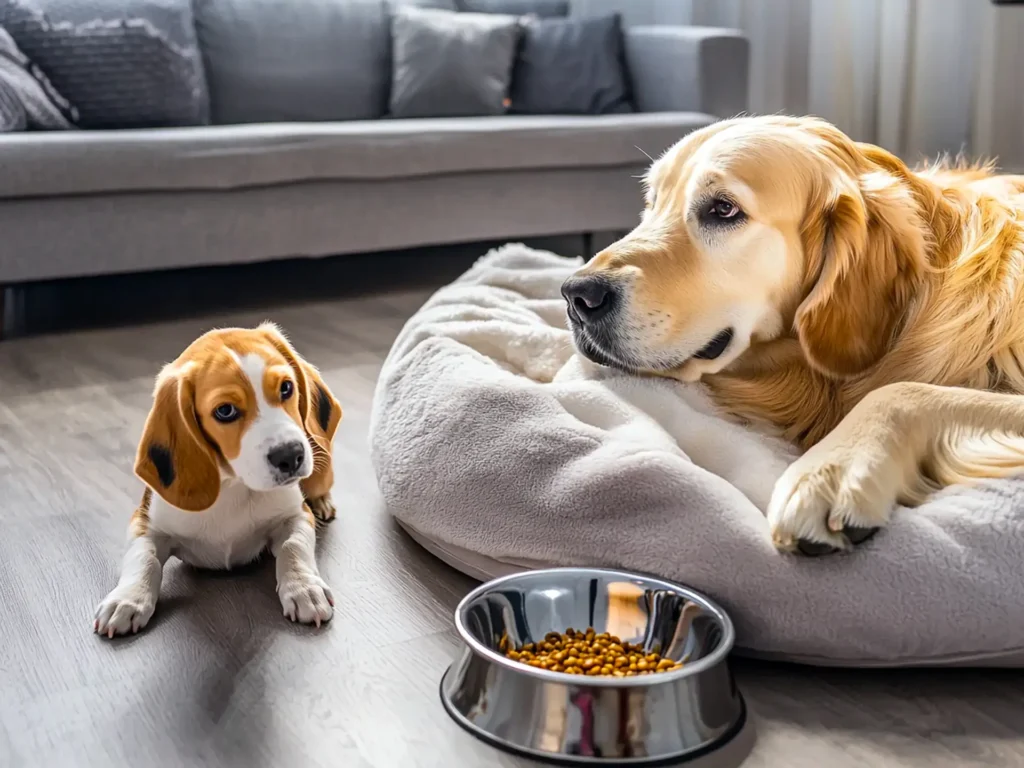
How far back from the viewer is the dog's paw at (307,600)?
145 centimetres

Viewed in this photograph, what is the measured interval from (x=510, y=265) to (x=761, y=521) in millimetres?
1274

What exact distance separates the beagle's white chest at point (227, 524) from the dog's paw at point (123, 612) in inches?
4.9

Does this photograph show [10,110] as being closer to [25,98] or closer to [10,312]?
[25,98]

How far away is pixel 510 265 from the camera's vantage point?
99.1 inches

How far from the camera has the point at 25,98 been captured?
3320 mm

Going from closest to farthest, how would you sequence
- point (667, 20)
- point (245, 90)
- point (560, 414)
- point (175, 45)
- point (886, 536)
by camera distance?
point (886, 536) < point (560, 414) < point (175, 45) < point (245, 90) < point (667, 20)

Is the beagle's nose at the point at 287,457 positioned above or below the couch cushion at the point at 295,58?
below

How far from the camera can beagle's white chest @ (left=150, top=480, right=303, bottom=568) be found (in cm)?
155

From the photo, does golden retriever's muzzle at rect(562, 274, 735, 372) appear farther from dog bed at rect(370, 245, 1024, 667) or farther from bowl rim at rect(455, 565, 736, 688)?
bowl rim at rect(455, 565, 736, 688)

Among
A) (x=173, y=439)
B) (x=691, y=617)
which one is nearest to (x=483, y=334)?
(x=173, y=439)

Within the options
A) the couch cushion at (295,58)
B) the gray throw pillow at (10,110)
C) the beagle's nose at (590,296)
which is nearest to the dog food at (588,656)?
the beagle's nose at (590,296)

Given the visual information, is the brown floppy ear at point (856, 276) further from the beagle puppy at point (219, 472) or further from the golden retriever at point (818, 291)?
the beagle puppy at point (219, 472)

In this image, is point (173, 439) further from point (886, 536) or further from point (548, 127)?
point (548, 127)

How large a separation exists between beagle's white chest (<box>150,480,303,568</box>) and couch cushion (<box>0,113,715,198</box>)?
70.6 inches
